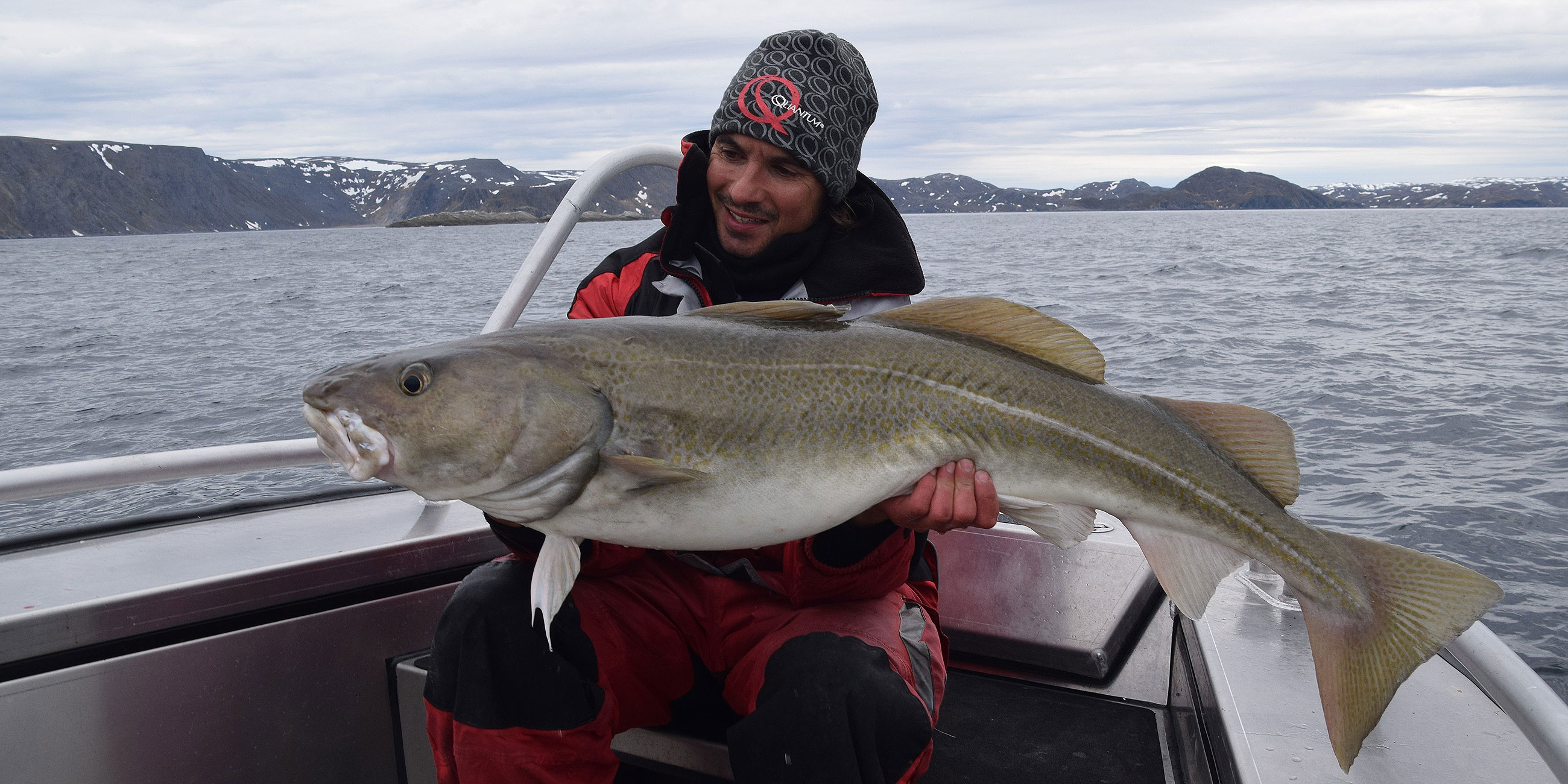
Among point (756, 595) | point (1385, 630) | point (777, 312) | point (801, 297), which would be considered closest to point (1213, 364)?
point (801, 297)

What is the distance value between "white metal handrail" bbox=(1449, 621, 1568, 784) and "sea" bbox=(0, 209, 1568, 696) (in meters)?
5.05

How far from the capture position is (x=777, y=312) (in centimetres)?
279

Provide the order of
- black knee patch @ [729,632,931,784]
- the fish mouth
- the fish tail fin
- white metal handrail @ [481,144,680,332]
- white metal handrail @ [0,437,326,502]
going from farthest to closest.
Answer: white metal handrail @ [481,144,680,332], white metal handrail @ [0,437,326,502], black knee patch @ [729,632,931,784], the fish tail fin, the fish mouth

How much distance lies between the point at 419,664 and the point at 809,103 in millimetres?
2596

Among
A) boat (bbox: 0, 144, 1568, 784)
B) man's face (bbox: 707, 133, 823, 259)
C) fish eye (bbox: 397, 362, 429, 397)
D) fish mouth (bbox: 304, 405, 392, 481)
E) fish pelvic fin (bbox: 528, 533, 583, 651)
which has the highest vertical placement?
man's face (bbox: 707, 133, 823, 259)

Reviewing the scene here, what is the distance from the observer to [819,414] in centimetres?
261

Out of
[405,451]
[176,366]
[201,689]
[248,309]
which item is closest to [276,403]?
[176,366]

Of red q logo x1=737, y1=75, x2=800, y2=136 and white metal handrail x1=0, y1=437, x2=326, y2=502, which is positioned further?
red q logo x1=737, y1=75, x2=800, y2=136

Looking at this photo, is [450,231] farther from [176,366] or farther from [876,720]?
[876,720]

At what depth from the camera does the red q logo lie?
11.8 feet

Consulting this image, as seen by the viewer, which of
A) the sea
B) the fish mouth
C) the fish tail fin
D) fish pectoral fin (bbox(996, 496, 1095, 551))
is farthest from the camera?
the sea

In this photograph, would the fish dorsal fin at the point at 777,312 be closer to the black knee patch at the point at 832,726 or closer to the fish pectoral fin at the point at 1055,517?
the fish pectoral fin at the point at 1055,517

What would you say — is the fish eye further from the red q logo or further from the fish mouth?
the red q logo

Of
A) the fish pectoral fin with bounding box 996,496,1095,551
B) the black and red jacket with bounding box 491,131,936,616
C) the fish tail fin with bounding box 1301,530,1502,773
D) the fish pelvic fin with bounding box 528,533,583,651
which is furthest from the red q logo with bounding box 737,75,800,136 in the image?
the fish tail fin with bounding box 1301,530,1502,773
